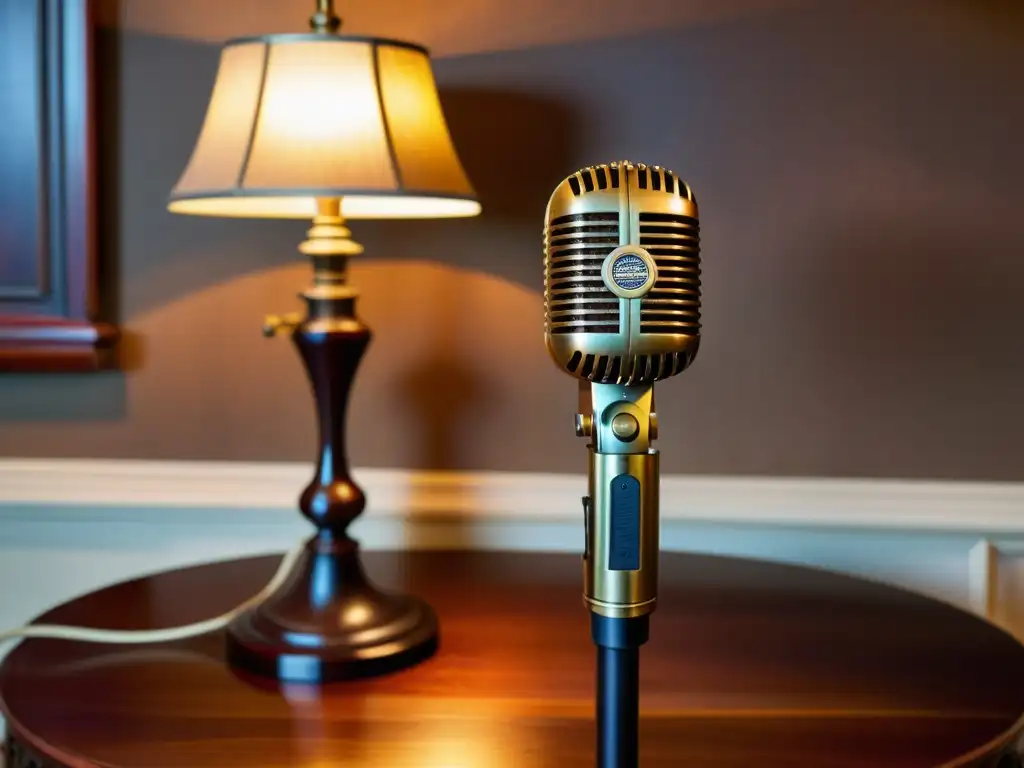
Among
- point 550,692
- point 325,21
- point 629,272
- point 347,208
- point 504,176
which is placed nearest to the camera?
point 629,272

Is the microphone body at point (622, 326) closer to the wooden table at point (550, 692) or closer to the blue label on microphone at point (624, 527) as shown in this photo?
the blue label on microphone at point (624, 527)

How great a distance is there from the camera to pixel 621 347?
0.47 meters

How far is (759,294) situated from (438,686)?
1.98ft

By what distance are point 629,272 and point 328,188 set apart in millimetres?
376

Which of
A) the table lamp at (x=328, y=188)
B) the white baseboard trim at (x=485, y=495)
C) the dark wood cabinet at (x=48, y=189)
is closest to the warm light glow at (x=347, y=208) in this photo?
the table lamp at (x=328, y=188)

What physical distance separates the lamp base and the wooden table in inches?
0.7

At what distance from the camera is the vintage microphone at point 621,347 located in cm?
47

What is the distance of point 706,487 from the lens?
115 cm

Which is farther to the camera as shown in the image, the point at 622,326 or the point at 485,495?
the point at 485,495

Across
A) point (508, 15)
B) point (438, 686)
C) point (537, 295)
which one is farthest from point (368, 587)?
point (508, 15)

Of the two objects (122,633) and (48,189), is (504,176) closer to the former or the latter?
(48,189)

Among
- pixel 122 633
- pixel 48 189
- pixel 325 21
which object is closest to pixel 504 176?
pixel 325 21

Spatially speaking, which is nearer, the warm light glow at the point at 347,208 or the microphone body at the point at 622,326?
the microphone body at the point at 622,326

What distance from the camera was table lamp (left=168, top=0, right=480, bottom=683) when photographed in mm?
778
